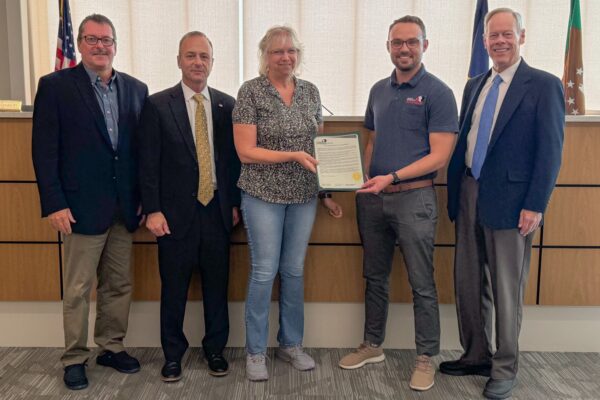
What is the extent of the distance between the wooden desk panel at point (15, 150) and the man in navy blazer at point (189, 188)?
781 millimetres

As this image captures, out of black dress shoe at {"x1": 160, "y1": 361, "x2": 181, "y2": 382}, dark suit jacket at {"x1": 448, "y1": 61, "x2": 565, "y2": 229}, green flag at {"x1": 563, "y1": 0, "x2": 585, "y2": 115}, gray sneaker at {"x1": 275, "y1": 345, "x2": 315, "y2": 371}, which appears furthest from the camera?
green flag at {"x1": 563, "y1": 0, "x2": 585, "y2": 115}

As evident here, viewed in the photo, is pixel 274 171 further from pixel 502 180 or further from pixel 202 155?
pixel 502 180

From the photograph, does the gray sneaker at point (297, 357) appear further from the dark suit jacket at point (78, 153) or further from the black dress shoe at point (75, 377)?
the dark suit jacket at point (78, 153)

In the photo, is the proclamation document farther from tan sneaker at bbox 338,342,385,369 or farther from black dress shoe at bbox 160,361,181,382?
black dress shoe at bbox 160,361,181,382

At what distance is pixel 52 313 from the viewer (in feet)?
9.62

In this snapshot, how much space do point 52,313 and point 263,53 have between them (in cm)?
187

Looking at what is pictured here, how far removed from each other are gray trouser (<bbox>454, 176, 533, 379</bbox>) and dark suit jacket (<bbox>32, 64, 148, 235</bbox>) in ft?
5.35

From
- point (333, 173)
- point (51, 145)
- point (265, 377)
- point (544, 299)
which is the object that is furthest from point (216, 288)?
point (544, 299)

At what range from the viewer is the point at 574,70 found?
326 cm

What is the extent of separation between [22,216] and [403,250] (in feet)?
6.66

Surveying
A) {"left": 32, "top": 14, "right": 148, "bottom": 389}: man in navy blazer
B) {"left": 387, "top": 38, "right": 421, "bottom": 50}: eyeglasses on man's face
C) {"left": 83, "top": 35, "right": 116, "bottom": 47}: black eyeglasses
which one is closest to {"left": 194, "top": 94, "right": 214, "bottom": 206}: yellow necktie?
{"left": 32, "top": 14, "right": 148, "bottom": 389}: man in navy blazer

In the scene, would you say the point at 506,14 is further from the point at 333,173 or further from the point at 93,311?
the point at 93,311

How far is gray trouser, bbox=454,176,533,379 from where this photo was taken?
2326 millimetres

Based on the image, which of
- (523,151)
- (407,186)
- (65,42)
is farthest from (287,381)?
(65,42)
